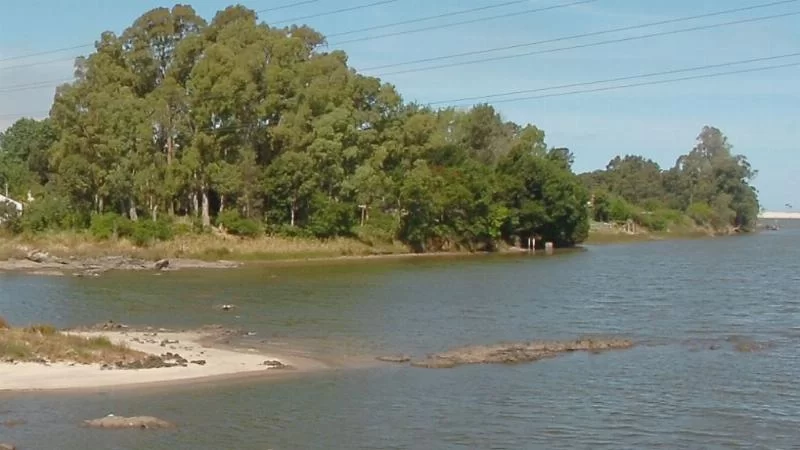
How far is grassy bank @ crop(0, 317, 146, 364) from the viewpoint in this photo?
30.9 meters

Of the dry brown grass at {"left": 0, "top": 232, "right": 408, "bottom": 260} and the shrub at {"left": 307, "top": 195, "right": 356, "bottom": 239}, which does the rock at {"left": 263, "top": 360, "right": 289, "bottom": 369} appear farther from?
the shrub at {"left": 307, "top": 195, "right": 356, "bottom": 239}

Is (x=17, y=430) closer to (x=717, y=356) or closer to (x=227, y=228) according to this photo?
(x=717, y=356)

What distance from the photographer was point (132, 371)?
30.6m

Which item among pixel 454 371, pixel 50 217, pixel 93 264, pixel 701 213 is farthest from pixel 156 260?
pixel 701 213

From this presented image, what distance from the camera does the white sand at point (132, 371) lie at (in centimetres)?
2858

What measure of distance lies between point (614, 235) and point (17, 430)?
451 feet

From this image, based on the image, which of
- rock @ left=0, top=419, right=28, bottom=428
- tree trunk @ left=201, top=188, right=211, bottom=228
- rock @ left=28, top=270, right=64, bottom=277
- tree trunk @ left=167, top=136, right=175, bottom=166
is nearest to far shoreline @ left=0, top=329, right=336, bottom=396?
rock @ left=0, top=419, right=28, bottom=428

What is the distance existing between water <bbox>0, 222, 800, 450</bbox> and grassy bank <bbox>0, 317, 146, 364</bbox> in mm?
3773

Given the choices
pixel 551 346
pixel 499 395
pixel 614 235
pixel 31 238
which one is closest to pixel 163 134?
pixel 31 238

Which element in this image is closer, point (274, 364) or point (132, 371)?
point (132, 371)

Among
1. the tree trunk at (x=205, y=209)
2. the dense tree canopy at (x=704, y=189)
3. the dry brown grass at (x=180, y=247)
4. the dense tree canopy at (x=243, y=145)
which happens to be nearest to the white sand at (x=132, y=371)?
the dry brown grass at (x=180, y=247)

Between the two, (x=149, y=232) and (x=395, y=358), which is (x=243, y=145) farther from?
(x=395, y=358)

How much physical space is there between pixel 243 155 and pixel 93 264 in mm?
18591

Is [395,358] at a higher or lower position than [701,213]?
lower
